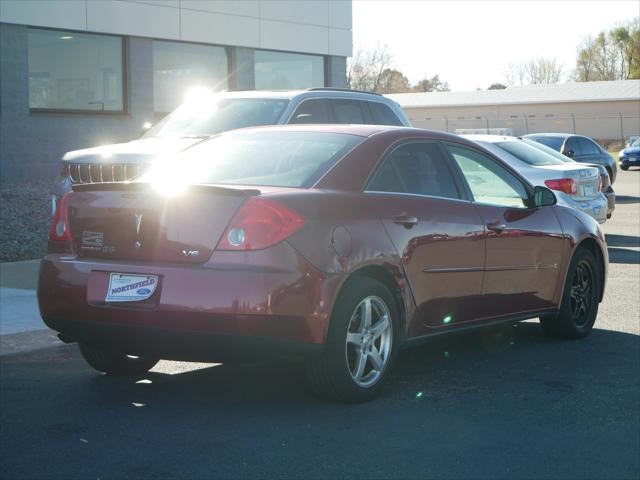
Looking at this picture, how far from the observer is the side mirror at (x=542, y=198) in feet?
27.3

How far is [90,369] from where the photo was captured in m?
7.54

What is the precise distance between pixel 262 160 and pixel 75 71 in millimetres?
16584

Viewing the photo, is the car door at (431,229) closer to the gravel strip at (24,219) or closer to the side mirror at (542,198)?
the side mirror at (542,198)

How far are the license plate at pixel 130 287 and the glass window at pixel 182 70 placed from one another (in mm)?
18589

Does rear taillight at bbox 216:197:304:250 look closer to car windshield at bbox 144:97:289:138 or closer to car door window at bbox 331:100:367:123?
car windshield at bbox 144:97:289:138

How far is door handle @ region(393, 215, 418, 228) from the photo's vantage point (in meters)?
6.76

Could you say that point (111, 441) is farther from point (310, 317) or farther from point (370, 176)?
point (370, 176)

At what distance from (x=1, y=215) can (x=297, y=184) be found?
1145 centimetres

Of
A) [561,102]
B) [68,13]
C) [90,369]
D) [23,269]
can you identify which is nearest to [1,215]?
[23,269]

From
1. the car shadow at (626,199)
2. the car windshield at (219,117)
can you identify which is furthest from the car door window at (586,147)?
the car windshield at (219,117)

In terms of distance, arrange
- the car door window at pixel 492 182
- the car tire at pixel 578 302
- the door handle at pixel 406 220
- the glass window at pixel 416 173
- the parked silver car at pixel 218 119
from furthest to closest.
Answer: the parked silver car at pixel 218 119
the car tire at pixel 578 302
the car door window at pixel 492 182
the glass window at pixel 416 173
the door handle at pixel 406 220

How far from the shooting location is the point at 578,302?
348 inches

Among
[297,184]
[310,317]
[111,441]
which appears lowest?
[111,441]

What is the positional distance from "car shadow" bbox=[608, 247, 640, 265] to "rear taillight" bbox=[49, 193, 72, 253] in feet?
29.9
